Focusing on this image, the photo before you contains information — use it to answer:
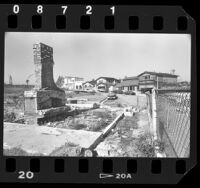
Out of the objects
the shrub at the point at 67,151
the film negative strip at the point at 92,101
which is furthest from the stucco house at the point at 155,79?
the shrub at the point at 67,151

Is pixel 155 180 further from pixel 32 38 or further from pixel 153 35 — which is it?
pixel 32 38

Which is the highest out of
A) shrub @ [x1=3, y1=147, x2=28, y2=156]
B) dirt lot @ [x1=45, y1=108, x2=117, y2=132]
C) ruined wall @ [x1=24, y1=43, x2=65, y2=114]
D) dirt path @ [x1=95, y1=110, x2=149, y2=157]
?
ruined wall @ [x1=24, y1=43, x2=65, y2=114]

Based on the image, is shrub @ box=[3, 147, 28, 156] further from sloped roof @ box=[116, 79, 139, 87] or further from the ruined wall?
sloped roof @ box=[116, 79, 139, 87]

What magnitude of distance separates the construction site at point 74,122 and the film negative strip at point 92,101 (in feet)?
0.06

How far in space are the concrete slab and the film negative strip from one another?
17 millimetres

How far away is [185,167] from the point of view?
5.30 metres

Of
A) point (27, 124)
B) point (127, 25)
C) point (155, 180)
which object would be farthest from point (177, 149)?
point (27, 124)

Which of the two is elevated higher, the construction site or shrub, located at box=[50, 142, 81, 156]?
the construction site

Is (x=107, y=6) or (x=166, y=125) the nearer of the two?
(x=107, y=6)

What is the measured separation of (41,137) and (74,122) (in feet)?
2.06

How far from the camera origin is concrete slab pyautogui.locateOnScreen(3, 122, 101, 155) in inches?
207

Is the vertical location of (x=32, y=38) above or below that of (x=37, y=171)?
above

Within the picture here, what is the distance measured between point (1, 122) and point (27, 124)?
448 millimetres

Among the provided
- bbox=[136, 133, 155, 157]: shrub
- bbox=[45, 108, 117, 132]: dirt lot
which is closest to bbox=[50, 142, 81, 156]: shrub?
bbox=[45, 108, 117, 132]: dirt lot
